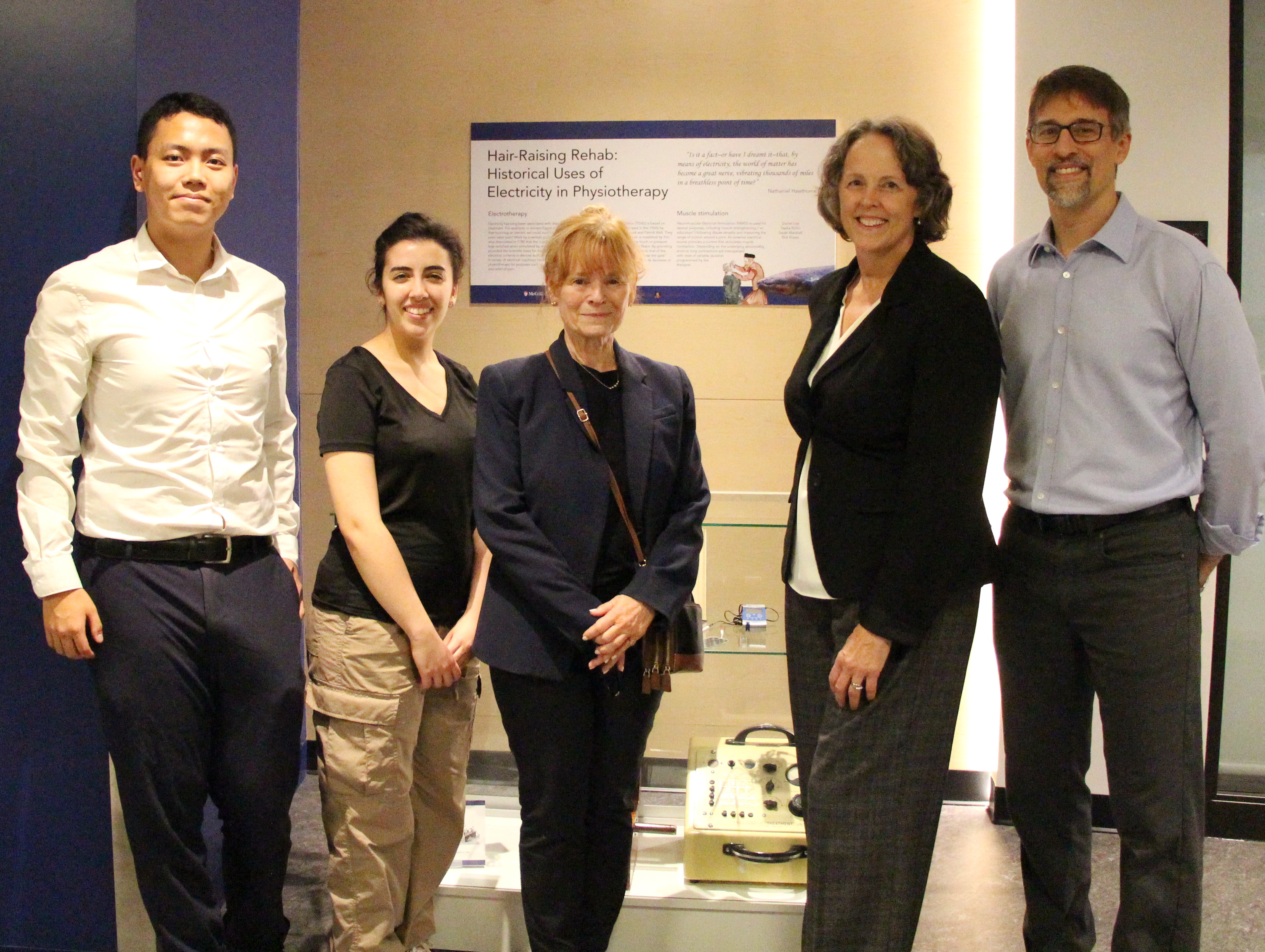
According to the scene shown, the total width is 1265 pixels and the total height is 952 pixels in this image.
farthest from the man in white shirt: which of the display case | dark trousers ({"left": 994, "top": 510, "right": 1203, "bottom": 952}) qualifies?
dark trousers ({"left": 994, "top": 510, "right": 1203, "bottom": 952})

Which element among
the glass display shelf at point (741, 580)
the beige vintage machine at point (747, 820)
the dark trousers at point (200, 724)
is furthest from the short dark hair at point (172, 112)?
the beige vintage machine at point (747, 820)

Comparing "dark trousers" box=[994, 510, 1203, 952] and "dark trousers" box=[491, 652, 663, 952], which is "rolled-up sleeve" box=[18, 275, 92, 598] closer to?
"dark trousers" box=[491, 652, 663, 952]

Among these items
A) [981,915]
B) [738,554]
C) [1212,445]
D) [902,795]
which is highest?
[1212,445]

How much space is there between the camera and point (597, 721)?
2.04 meters

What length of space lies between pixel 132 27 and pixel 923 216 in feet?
6.39

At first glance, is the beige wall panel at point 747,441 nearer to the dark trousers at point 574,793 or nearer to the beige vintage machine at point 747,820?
the beige vintage machine at point 747,820

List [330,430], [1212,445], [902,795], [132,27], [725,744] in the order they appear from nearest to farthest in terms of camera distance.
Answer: [902,795] < [1212,445] < [330,430] < [132,27] < [725,744]

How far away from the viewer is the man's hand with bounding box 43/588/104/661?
1927 millimetres

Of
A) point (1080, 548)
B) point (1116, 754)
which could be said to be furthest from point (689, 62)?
point (1116, 754)

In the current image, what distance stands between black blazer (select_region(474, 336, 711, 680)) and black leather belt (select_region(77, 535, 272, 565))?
0.56 m

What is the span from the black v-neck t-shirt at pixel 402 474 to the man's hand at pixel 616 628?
1.58 ft

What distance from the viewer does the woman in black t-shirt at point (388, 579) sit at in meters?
2.16

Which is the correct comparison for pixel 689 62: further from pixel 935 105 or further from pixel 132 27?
pixel 132 27

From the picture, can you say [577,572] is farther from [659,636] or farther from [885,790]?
[885,790]
